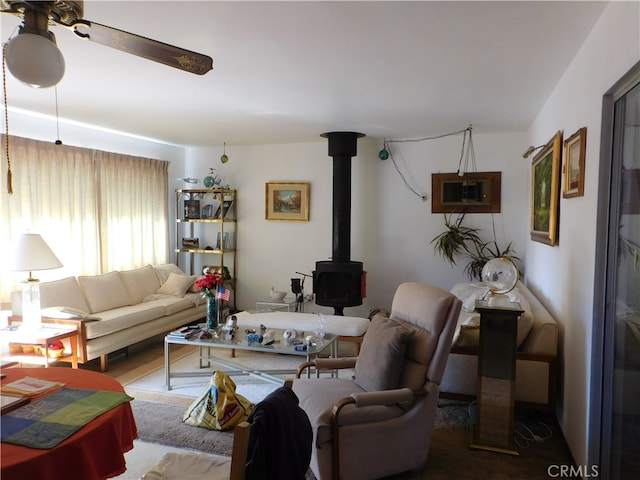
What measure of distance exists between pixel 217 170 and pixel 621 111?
534 centimetres

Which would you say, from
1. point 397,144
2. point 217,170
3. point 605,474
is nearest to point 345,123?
point 397,144

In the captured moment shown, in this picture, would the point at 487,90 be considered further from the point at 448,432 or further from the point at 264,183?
the point at 264,183

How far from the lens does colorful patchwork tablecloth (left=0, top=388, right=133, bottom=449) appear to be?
1.33 meters

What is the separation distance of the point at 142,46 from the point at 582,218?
2.31m

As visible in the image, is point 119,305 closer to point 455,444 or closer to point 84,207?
point 84,207

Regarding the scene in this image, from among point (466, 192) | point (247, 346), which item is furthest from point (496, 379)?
point (466, 192)

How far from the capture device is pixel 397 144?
559 centimetres

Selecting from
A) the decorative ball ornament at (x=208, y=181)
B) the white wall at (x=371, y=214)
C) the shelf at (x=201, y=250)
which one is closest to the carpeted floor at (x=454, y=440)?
the white wall at (x=371, y=214)

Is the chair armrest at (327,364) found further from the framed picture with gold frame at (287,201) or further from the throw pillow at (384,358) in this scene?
the framed picture with gold frame at (287,201)

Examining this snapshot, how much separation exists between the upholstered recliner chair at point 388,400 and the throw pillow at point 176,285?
10.1 ft

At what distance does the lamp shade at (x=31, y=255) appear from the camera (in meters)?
3.41

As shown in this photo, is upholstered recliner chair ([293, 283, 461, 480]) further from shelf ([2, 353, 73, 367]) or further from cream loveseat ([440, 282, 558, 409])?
shelf ([2, 353, 73, 367])

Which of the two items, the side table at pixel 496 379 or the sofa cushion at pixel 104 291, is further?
the sofa cushion at pixel 104 291

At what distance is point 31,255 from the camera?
3.45 m
